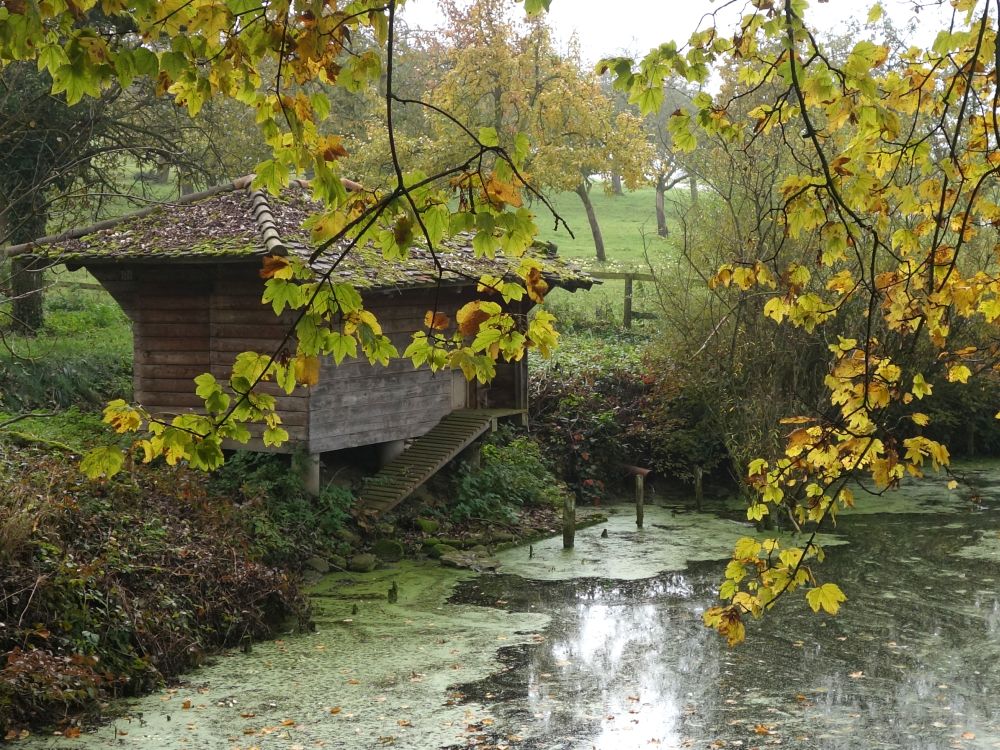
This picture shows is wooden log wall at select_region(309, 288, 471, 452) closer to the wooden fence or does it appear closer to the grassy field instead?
the grassy field

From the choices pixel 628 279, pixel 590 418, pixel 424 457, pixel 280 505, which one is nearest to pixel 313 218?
pixel 280 505

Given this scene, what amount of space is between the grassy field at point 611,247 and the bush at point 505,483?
137 inches

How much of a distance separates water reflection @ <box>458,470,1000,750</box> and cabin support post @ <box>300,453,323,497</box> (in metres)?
2.40

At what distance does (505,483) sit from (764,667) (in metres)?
7.05

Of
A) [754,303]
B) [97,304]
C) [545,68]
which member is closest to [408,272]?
[754,303]

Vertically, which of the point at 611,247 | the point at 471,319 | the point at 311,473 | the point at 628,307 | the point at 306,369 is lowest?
the point at 311,473

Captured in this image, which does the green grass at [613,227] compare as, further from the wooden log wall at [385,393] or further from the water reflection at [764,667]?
the water reflection at [764,667]

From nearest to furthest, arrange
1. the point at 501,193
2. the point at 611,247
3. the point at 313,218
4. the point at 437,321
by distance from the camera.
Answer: the point at 501,193 < the point at 313,218 < the point at 437,321 < the point at 611,247

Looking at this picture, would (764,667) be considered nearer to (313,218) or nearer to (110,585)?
(110,585)

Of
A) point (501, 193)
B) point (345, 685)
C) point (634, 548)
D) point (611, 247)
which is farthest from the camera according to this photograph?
point (611, 247)

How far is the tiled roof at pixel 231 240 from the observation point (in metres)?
12.3

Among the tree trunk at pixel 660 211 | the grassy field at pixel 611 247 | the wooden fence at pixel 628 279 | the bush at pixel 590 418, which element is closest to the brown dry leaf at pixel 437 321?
the grassy field at pixel 611 247

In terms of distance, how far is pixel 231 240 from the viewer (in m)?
12.5

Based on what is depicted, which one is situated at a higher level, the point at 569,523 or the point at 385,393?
the point at 385,393
